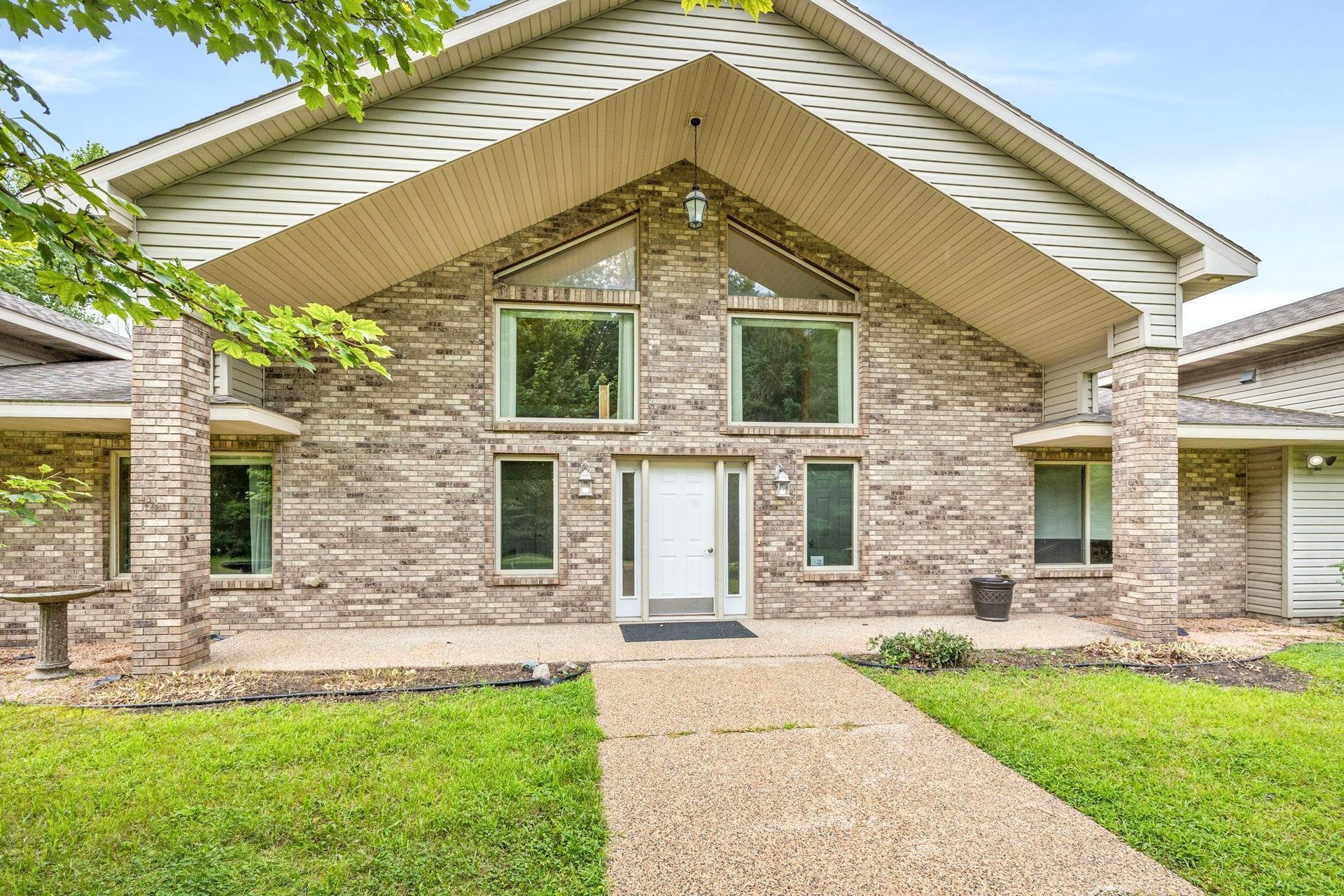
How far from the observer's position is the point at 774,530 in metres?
7.87

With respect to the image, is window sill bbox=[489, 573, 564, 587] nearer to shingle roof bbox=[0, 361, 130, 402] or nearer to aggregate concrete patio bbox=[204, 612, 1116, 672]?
aggregate concrete patio bbox=[204, 612, 1116, 672]

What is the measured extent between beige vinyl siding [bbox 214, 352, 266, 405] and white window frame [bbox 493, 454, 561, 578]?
8.92ft

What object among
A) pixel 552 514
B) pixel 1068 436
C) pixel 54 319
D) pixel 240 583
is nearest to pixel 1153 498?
pixel 1068 436

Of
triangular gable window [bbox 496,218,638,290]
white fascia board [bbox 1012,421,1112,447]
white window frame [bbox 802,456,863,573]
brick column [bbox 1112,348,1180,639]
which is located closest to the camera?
brick column [bbox 1112,348,1180,639]

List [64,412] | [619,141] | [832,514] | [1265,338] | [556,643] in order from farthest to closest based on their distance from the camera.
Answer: [1265,338]
[832,514]
[619,141]
[556,643]
[64,412]

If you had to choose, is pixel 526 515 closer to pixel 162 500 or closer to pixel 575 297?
pixel 575 297

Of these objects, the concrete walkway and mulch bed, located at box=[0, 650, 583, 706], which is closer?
the concrete walkway

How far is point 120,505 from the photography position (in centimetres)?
701

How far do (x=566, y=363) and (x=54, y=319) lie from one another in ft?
21.7

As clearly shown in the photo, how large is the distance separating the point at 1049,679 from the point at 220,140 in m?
8.49

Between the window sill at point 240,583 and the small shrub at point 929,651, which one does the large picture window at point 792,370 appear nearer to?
the small shrub at point 929,651

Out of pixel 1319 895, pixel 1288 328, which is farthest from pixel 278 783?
pixel 1288 328

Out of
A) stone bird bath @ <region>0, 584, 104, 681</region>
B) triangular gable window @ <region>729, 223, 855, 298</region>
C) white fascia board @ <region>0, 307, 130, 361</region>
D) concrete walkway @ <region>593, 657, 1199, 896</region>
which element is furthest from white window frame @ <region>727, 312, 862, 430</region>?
white fascia board @ <region>0, 307, 130, 361</region>

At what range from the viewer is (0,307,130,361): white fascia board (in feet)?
23.5
